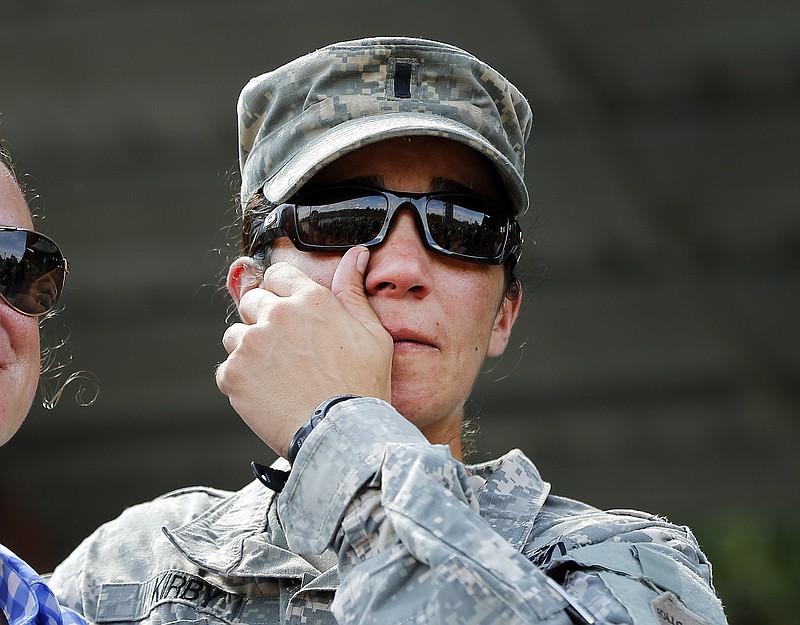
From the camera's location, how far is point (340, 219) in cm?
208

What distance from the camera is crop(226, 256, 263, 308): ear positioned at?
7.43 feet

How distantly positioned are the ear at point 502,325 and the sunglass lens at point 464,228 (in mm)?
229

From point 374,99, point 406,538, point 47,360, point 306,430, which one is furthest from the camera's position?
point 47,360

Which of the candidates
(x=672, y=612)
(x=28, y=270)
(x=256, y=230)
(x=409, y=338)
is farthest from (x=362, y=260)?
(x=672, y=612)

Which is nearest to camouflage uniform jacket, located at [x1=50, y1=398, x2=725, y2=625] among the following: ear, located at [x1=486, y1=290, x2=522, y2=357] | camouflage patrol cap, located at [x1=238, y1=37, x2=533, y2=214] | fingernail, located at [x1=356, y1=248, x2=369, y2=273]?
ear, located at [x1=486, y1=290, x2=522, y2=357]

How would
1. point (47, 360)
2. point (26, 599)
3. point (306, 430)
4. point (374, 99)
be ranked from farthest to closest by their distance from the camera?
point (47, 360) < point (374, 99) < point (26, 599) < point (306, 430)

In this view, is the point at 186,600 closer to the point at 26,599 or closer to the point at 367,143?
the point at 26,599

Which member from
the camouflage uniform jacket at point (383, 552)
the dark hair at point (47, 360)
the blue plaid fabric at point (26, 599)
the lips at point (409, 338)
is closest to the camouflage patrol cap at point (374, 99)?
the lips at point (409, 338)

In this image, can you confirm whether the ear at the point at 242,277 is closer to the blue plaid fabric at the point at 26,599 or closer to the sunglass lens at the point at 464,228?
the sunglass lens at the point at 464,228

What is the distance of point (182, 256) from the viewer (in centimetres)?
643

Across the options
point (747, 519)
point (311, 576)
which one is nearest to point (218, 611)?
point (311, 576)

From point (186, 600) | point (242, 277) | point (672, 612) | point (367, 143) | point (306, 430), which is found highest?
point (367, 143)

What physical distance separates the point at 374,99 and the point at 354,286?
1.33ft

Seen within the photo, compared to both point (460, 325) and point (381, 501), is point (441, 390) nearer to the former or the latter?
point (460, 325)
